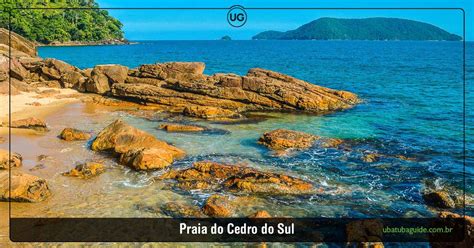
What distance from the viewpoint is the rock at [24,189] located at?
Answer: 13.8m

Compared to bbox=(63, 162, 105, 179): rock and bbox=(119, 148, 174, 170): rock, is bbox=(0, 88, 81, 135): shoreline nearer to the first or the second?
bbox=(63, 162, 105, 179): rock

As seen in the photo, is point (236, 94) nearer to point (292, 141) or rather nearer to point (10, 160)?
point (292, 141)

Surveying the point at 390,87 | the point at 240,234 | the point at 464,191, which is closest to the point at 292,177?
the point at 240,234

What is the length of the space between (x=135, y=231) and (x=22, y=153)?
1096 cm

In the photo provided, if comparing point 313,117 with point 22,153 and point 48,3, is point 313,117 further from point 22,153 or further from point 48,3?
point 48,3

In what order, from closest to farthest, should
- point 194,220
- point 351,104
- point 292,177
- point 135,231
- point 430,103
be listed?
point 135,231, point 194,220, point 292,177, point 351,104, point 430,103

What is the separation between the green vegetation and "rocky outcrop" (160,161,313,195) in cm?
11178

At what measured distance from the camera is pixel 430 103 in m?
38.5

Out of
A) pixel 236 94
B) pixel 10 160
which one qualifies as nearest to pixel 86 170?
pixel 10 160

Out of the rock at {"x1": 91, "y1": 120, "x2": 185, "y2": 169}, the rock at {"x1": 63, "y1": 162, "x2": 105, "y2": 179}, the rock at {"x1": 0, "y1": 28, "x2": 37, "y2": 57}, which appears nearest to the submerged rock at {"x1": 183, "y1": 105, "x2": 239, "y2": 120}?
the rock at {"x1": 91, "y1": 120, "x2": 185, "y2": 169}

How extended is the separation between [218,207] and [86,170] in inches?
279

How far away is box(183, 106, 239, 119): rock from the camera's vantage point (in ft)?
96.6

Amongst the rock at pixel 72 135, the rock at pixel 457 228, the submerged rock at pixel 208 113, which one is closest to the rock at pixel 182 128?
the submerged rock at pixel 208 113

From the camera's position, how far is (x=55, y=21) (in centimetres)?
14662
